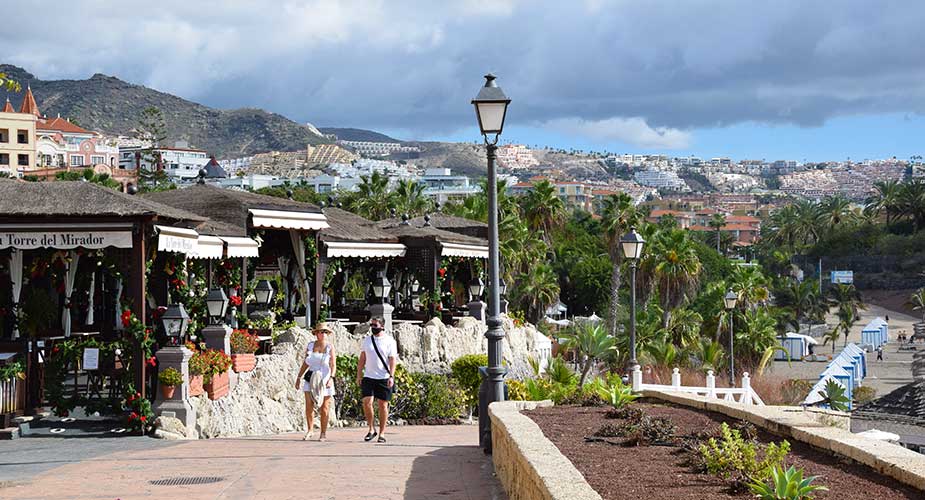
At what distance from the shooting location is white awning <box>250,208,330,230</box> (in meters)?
21.0

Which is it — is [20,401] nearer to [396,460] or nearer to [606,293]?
[396,460]

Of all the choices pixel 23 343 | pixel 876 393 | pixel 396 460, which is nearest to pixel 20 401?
pixel 23 343

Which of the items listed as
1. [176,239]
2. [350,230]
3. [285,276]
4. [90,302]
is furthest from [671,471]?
[350,230]

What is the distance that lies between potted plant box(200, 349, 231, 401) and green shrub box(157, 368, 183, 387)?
871mm

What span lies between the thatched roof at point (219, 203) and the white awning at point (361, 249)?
3062 mm

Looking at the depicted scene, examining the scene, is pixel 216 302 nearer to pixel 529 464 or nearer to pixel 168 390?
pixel 168 390

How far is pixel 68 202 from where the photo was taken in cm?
1493

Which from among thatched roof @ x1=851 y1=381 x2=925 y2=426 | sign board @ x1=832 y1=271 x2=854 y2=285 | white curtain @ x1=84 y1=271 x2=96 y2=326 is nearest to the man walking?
white curtain @ x1=84 y1=271 x2=96 y2=326

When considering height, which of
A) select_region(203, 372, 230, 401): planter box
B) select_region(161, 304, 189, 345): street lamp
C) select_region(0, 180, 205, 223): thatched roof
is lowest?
select_region(203, 372, 230, 401): planter box

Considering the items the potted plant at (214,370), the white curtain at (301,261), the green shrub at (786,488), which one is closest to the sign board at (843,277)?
the white curtain at (301,261)

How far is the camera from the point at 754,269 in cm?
6881

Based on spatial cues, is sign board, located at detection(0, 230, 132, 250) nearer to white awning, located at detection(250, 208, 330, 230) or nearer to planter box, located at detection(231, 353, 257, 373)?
planter box, located at detection(231, 353, 257, 373)

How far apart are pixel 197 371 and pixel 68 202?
2875mm

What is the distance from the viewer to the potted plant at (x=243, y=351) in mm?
17922
